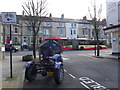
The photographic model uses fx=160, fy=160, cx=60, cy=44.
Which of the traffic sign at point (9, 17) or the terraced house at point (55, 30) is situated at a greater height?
the terraced house at point (55, 30)

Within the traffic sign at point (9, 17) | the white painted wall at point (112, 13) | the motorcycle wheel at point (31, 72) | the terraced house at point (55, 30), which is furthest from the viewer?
the terraced house at point (55, 30)

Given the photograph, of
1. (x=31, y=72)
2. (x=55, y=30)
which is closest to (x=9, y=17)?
(x=31, y=72)

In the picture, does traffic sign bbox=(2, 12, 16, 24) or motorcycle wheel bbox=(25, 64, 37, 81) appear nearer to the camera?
motorcycle wheel bbox=(25, 64, 37, 81)

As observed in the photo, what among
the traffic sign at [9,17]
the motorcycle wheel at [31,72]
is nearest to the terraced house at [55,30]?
the traffic sign at [9,17]

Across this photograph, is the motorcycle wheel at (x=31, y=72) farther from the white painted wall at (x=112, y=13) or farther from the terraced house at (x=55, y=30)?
the terraced house at (x=55, y=30)

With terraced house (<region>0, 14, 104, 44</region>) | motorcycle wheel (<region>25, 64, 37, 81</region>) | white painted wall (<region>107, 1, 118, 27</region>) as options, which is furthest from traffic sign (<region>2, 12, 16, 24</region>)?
terraced house (<region>0, 14, 104, 44</region>)

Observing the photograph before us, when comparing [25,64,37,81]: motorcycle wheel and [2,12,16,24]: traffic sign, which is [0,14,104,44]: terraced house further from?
[25,64,37,81]: motorcycle wheel

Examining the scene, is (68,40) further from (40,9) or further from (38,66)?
(38,66)

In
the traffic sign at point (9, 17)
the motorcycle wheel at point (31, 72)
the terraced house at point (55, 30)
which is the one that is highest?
the terraced house at point (55, 30)

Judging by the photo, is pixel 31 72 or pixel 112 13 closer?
pixel 31 72

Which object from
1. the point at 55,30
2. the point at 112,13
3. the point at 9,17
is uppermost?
the point at 112,13

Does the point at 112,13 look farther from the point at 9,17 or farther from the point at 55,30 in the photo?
the point at 55,30

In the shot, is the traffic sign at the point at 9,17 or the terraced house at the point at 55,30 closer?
the traffic sign at the point at 9,17

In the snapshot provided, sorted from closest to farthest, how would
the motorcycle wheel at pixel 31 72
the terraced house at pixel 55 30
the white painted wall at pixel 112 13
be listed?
the motorcycle wheel at pixel 31 72
the white painted wall at pixel 112 13
the terraced house at pixel 55 30
